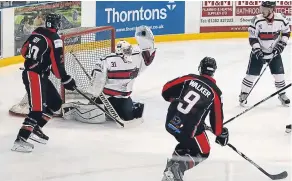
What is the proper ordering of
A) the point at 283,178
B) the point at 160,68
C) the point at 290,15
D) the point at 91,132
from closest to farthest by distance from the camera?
the point at 283,178 < the point at 91,132 < the point at 160,68 < the point at 290,15

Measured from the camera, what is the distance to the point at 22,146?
14.0 feet

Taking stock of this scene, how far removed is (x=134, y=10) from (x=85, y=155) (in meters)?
4.17

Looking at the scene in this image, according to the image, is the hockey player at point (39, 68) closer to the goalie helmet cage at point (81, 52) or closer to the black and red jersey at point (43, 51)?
the black and red jersey at point (43, 51)

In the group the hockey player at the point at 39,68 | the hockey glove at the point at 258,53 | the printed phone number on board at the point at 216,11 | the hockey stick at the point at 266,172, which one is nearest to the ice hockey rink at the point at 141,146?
the hockey stick at the point at 266,172

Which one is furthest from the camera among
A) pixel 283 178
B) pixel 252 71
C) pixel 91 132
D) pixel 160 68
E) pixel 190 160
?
pixel 160 68

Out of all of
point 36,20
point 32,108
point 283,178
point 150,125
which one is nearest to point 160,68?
point 36,20

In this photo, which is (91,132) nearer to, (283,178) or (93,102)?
(93,102)

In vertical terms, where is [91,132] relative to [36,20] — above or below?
below

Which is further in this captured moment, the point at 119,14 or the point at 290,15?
the point at 290,15

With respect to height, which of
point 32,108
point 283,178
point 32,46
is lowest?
point 283,178

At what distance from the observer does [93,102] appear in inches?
191

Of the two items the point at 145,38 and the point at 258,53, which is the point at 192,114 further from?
the point at 258,53

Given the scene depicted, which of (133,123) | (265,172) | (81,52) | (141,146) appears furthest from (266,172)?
(81,52)

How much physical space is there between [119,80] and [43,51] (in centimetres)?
70
